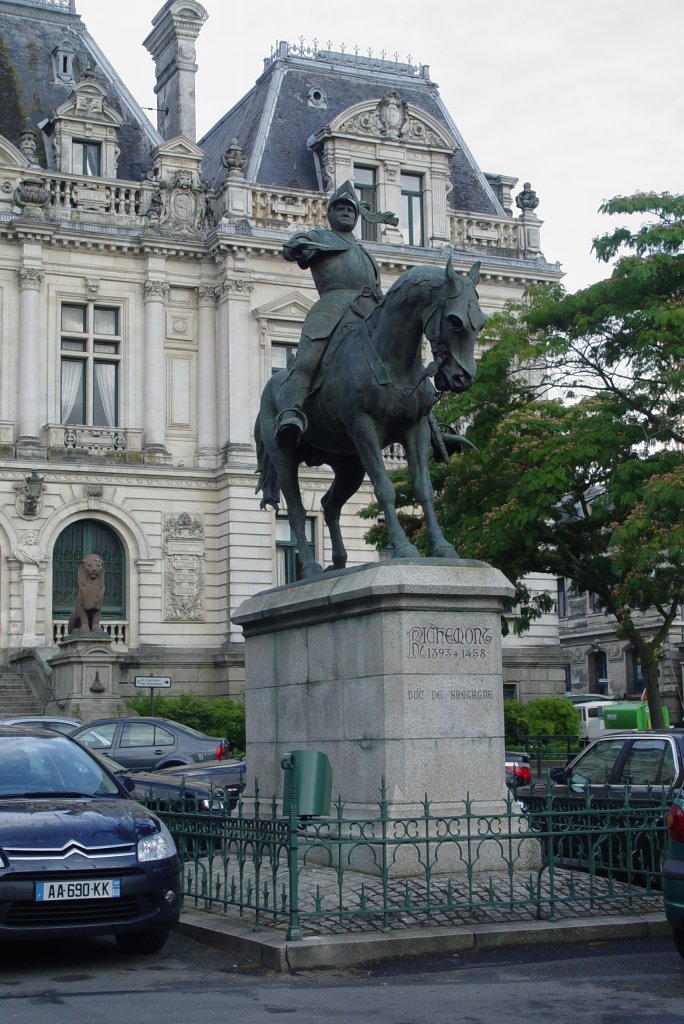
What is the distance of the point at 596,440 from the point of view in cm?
2650

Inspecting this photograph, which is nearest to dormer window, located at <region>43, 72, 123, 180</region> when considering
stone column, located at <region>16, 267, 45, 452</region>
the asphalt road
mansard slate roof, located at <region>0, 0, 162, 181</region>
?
mansard slate roof, located at <region>0, 0, 162, 181</region>

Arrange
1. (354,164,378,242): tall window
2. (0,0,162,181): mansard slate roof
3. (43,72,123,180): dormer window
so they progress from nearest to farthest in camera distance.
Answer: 1. (43,72,123,180): dormer window
2. (0,0,162,181): mansard slate roof
3. (354,164,378,242): tall window

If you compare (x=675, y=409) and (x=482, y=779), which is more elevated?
(x=675, y=409)

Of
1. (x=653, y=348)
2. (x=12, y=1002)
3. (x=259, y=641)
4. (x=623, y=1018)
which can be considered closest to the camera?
(x=623, y=1018)

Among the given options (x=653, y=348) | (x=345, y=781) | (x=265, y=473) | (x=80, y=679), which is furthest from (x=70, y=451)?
(x=345, y=781)

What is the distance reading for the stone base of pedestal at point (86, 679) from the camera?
3466cm

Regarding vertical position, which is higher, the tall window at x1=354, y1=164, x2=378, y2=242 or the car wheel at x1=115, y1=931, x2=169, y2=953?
the tall window at x1=354, y1=164, x2=378, y2=242

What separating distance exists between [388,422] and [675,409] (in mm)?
14079

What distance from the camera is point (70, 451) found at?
136 feet

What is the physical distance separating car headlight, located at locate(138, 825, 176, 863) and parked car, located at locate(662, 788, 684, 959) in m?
3.59

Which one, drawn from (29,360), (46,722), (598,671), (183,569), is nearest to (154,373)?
(29,360)

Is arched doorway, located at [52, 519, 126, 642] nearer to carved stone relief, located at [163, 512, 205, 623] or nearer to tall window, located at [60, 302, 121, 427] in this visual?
carved stone relief, located at [163, 512, 205, 623]

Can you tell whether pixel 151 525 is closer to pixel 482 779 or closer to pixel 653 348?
pixel 653 348

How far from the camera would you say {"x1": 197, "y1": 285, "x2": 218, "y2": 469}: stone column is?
4350 cm
